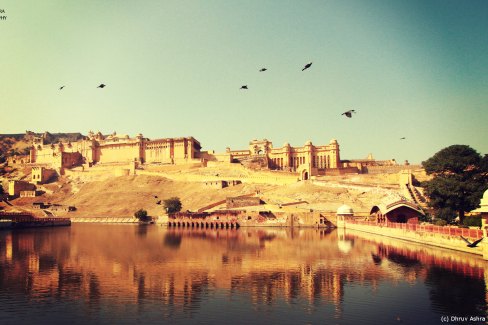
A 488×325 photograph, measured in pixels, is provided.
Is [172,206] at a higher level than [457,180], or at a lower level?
lower

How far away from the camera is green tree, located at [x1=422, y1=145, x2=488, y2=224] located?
44.8 m

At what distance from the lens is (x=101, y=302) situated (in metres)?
20.4

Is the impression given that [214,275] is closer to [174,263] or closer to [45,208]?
[174,263]

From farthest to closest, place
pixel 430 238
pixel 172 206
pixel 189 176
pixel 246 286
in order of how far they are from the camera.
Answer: pixel 189 176 → pixel 172 206 → pixel 430 238 → pixel 246 286

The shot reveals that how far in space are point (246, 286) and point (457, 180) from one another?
32593 millimetres

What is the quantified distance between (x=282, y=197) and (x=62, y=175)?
66586 mm

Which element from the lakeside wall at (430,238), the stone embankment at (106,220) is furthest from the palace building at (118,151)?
the lakeside wall at (430,238)

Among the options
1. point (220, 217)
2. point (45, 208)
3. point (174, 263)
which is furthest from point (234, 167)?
point (174, 263)

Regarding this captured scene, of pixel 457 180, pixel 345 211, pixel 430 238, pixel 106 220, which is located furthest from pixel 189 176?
pixel 430 238

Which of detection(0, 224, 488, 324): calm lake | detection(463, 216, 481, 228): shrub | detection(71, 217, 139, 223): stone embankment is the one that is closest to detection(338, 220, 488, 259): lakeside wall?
detection(0, 224, 488, 324): calm lake

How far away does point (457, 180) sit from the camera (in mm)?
46594

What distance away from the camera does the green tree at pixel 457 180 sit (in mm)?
44844

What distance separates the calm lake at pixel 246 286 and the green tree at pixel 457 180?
10440 mm

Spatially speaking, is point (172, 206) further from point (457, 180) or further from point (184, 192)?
point (457, 180)
